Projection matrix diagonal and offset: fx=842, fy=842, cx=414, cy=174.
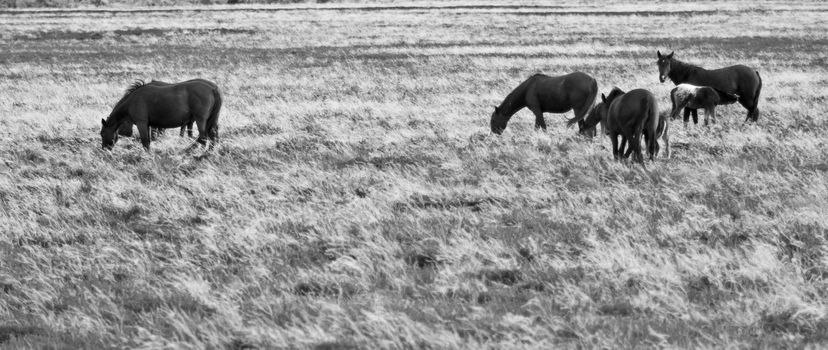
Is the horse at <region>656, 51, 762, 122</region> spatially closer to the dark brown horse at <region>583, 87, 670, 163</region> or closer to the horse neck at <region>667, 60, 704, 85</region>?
the horse neck at <region>667, 60, 704, 85</region>

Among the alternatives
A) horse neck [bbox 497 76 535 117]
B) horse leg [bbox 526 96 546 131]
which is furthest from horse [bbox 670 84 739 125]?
horse neck [bbox 497 76 535 117]

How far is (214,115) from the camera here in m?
14.4

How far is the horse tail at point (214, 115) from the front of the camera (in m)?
14.2

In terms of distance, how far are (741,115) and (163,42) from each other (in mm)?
39201

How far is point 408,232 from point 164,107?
6.65 metres

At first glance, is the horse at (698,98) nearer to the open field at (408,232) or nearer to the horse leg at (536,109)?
the open field at (408,232)

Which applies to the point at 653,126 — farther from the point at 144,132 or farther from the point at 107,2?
the point at 107,2

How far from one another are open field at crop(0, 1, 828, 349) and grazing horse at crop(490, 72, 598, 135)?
17.6 inches

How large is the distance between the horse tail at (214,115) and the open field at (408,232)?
2.18ft

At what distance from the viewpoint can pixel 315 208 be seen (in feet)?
33.4

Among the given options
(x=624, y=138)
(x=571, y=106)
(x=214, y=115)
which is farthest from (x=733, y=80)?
(x=214, y=115)

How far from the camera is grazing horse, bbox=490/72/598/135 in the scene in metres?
15.5

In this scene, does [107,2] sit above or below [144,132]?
below

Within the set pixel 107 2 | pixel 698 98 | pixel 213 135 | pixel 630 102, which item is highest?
pixel 630 102
